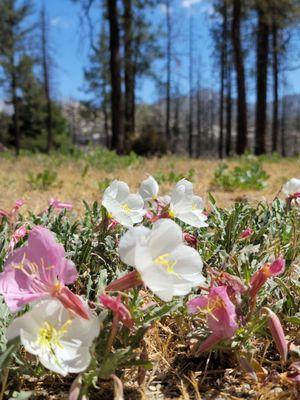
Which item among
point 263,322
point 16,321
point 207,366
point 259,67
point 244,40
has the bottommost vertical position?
point 207,366

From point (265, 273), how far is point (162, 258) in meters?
0.29

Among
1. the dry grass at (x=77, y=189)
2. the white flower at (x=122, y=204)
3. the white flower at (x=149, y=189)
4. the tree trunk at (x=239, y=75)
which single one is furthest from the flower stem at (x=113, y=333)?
the tree trunk at (x=239, y=75)

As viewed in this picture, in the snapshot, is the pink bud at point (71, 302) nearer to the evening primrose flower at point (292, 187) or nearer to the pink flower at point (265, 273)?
the pink flower at point (265, 273)

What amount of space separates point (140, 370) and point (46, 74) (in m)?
29.1

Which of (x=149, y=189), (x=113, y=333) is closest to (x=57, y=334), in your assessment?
(x=113, y=333)

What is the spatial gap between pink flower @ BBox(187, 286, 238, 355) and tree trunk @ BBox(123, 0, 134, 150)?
13.9m

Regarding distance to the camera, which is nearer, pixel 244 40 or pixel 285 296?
pixel 285 296

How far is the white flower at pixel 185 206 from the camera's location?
1.48m

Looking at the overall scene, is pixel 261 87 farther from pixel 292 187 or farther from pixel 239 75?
pixel 292 187

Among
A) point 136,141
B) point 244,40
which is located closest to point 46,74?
point 136,141

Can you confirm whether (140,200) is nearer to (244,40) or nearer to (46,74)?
(244,40)

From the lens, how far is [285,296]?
1.46 metres

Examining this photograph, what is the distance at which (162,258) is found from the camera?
0.95 meters

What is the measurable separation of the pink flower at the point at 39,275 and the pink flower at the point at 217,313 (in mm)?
310
